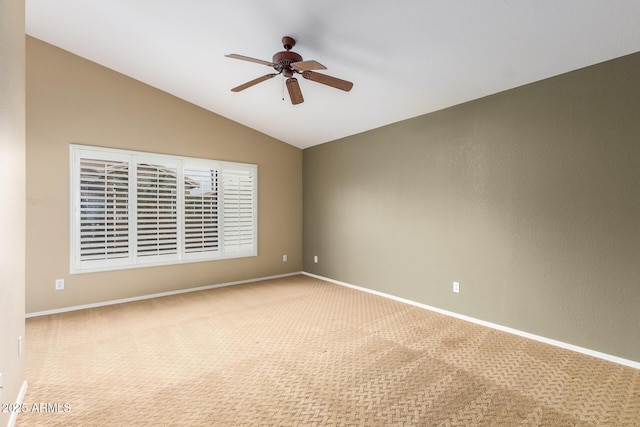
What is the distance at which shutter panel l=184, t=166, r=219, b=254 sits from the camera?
479 cm

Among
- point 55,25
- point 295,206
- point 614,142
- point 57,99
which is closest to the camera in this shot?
point 614,142

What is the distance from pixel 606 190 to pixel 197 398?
372 centimetres

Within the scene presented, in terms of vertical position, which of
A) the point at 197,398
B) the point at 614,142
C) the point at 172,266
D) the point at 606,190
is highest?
the point at 614,142

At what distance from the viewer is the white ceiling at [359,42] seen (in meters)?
2.32

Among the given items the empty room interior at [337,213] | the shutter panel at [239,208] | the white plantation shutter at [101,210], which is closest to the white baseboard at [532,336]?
the empty room interior at [337,213]

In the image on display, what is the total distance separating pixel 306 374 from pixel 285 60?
8.56 ft

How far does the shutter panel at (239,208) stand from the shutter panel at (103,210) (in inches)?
57.4

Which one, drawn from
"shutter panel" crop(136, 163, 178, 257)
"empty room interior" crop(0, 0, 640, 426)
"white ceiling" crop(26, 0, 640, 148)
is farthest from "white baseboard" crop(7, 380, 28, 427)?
"white ceiling" crop(26, 0, 640, 148)

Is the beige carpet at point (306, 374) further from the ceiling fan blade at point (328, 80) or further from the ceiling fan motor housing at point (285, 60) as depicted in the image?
the ceiling fan motor housing at point (285, 60)

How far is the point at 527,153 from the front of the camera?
124 inches

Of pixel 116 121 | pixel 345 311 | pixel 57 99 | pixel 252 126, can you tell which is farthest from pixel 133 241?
pixel 345 311

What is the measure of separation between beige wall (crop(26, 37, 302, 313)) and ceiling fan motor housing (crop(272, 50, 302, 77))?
2729mm

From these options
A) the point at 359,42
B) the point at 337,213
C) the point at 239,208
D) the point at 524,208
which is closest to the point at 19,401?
the point at 239,208

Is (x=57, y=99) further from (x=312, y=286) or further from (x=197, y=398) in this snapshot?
(x=312, y=286)
